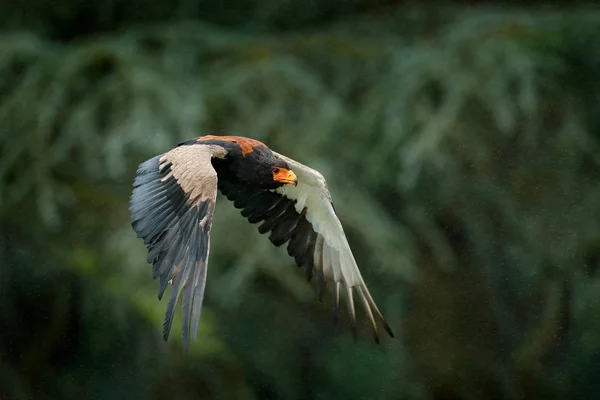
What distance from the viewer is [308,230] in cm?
454

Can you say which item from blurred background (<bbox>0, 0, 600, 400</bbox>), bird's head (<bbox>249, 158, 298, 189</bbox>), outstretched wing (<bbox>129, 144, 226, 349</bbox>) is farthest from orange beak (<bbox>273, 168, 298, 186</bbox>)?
blurred background (<bbox>0, 0, 600, 400</bbox>)

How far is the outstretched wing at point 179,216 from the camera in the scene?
3488 millimetres

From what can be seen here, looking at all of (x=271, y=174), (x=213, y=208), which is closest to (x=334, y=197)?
(x=271, y=174)

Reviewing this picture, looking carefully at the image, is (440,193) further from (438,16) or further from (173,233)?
(173,233)

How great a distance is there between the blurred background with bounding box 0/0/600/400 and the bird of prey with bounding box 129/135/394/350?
170 cm

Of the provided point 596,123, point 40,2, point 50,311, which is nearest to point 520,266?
point 596,123

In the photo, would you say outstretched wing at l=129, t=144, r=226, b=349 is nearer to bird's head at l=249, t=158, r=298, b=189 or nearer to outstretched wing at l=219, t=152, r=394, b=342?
bird's head at l=249, t=158, r=298, b=189

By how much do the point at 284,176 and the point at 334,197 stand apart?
214cm

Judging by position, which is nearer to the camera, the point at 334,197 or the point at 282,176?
the point at 282,176

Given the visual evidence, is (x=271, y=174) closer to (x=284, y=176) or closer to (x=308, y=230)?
(x=284, y=176)

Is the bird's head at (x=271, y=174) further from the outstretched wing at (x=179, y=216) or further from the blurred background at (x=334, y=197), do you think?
the blurred background at (x=334, y=197)

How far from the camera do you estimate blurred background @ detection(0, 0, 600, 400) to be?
20.8 feet

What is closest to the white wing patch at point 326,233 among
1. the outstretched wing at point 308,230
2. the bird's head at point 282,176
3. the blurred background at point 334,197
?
the outstretched wing at point 308,230

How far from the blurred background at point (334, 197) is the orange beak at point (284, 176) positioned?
2.10m
